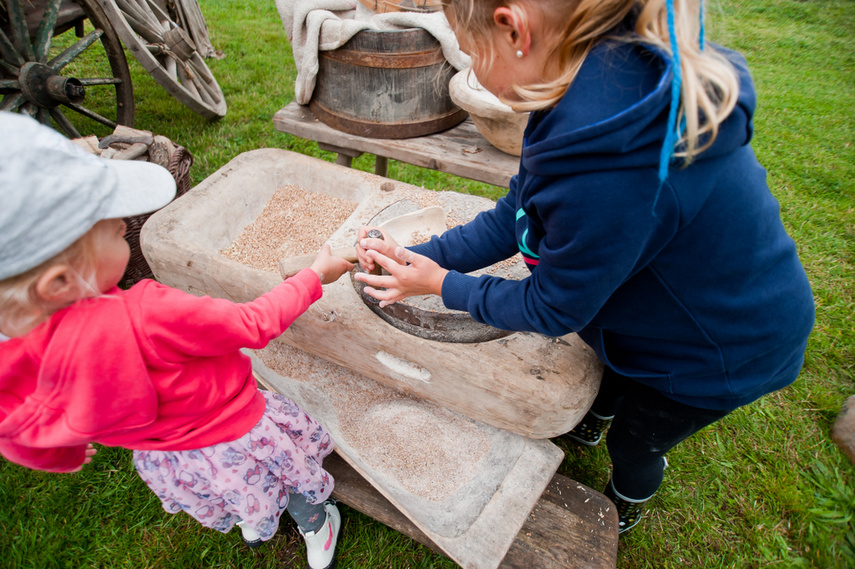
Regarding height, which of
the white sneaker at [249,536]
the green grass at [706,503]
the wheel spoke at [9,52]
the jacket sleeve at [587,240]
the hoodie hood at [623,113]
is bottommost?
the green grass at [706,503]

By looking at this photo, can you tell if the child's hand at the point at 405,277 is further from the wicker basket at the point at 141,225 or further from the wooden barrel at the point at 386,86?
the wicker basket at the point at 141,225

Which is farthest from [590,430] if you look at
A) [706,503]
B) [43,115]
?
[43,115]

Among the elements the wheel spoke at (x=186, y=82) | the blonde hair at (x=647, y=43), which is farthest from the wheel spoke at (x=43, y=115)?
the blonde hair at (x=647, y=43)

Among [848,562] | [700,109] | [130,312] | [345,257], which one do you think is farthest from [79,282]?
[848,562]

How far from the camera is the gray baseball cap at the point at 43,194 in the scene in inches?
26.3

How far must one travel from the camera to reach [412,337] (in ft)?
4.27

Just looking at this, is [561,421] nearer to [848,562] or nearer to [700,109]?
[700,109]

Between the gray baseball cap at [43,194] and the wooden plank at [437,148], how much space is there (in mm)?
1421

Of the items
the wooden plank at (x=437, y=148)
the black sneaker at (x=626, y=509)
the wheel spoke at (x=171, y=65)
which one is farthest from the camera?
the wheel spoke at (x=171, y=65)

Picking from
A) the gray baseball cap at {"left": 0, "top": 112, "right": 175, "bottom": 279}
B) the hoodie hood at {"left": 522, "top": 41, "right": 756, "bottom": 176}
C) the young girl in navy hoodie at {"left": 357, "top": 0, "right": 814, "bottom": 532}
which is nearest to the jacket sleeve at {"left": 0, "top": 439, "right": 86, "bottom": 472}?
the gray baseball cap at {"left": 0, "top": 112, "right": 175, "bottom": 279}

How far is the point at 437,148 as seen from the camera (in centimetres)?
211

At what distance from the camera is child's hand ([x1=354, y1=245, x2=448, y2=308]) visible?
3.81 ft

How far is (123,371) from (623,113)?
2.89 ft

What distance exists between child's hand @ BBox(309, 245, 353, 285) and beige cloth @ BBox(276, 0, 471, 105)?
99 cm
